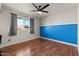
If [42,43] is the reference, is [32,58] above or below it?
above

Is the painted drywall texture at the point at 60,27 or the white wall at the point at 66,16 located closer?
the white wall at the point at 66,16

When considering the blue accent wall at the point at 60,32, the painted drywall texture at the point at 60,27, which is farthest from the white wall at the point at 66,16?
the blue accent wall at the point at 60,32

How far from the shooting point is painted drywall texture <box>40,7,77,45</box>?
1.53 m

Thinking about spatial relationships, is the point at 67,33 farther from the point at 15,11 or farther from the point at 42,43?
the point at 15,11

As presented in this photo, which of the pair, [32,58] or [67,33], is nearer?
[32,58]

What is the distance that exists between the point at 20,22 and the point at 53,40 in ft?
4.15

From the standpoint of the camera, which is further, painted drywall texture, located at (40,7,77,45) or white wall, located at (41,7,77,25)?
painted drywall texture, located at (40,7,77,45)

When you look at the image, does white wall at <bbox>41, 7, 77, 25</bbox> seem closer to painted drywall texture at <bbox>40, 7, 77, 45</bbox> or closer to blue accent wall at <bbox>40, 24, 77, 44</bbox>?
painted drywall texture at <bbox>40, 7, 77, 45</bbox>

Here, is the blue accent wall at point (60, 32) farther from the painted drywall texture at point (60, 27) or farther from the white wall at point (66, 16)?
the white wall at point (66, 16)

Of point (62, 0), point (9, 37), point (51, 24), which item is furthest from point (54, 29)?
point (62, 0)

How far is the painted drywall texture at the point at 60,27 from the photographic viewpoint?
153cm

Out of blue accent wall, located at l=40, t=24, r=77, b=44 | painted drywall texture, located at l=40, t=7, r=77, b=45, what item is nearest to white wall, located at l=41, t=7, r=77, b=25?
painted drywall texture, located at l=40, t=7, r=77, b=45

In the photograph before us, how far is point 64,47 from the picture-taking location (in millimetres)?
1729

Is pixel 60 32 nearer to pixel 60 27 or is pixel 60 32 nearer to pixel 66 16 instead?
pixel 60 27
